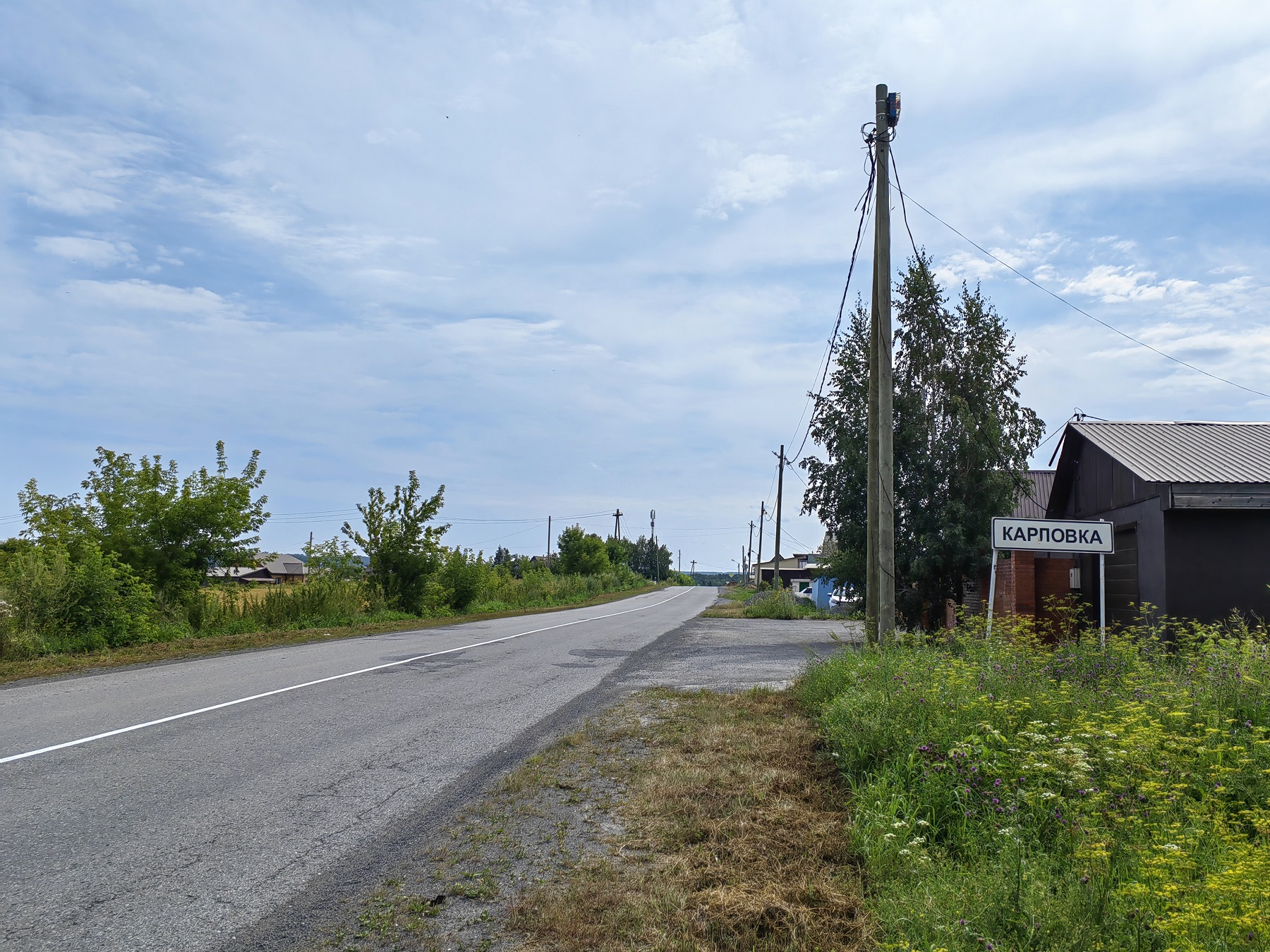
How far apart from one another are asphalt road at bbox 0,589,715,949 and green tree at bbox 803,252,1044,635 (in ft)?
27.7

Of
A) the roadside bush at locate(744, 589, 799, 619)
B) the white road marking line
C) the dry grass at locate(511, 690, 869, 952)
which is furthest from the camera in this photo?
the roadside bush at locate(744, 589, 799, 619)

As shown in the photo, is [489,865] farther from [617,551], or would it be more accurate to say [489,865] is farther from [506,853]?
[617,551]

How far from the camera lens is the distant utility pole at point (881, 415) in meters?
10.8

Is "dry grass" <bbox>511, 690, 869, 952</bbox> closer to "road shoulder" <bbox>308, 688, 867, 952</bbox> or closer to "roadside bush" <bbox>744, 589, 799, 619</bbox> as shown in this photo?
"road shoulder" <bbox>308, 688, 867, 952</bbox>

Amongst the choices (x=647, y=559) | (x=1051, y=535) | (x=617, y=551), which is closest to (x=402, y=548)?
(x=1051, y=535)

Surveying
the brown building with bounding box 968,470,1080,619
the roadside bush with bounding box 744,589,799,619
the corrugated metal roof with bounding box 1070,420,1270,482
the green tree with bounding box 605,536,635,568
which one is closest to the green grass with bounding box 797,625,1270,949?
the corrugated metal roof with bounding box 1070,420,1270,482

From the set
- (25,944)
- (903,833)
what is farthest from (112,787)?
(903,833)

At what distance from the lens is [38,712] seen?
8828 millimetres

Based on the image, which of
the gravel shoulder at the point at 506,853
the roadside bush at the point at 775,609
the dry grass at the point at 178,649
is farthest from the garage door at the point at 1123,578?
the roadside bush at the point at 775,609

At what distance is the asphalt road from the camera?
4.02 metres

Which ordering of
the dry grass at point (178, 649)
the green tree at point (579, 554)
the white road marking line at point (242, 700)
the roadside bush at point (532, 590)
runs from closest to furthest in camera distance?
the white road marking line at point (242, 700)
the dry grass at point (178, 649)
the roadside bush at point (532, 590)
the green tree at point (579, 554)

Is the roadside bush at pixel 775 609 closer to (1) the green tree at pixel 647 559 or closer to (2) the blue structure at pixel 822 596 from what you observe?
(2) the blue structure at pixel 822 596

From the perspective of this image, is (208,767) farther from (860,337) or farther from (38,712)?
(860,337)

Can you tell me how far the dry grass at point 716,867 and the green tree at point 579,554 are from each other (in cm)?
7117
